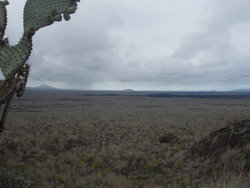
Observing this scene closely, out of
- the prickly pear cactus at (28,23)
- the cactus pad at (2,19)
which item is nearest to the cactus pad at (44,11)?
the prickly pear cactus at (28,23)

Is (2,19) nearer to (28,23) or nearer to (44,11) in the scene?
(28,23)

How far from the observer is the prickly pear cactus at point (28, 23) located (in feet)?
16.6

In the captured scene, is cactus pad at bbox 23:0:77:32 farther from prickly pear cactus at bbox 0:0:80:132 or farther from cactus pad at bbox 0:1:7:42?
cactus pad at bbox 0:1:7:42

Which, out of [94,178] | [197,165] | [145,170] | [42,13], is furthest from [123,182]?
[42,13]

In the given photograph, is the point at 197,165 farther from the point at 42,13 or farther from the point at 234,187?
the point at 42,13

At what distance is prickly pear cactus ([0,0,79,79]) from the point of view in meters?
5.06

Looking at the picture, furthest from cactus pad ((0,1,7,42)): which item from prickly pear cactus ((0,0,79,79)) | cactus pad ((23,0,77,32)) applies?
cactus pad ((23,0,77,32))

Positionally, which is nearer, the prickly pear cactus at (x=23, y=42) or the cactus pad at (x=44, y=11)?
the prickly pear cactus at (x=23, y=42)

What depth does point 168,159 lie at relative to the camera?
12.6 meters

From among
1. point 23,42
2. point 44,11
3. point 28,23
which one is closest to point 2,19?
point 28,23

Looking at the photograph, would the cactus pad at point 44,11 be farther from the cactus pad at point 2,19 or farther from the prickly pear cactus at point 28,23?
the cactus pad at point 2,19

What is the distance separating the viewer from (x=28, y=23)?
5266mm

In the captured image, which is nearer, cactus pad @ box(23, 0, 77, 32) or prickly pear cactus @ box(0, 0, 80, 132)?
prickly pear cactus @ box(0, 0, 80, 132)

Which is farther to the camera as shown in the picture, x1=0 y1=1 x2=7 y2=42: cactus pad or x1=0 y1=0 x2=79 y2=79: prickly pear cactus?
x1=0 y1=1 x2=7 y2=42: cactus pad
